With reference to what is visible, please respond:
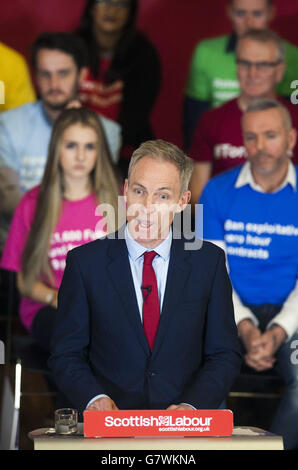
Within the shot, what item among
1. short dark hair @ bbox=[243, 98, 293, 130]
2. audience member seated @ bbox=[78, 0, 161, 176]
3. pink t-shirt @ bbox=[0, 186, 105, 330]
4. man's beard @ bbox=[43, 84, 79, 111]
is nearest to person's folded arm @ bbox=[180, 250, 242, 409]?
pink t-shirt @ bbox=[0, 186, 105, 330]

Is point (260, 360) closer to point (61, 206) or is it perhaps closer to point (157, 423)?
point (61, 206)

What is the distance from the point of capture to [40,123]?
4.30 metres

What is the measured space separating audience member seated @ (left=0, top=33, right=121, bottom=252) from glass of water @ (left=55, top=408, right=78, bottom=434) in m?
2.02

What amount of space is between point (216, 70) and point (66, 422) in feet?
8.25

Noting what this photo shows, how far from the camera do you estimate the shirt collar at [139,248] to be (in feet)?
8.43

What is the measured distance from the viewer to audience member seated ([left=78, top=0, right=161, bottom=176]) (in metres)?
4.49

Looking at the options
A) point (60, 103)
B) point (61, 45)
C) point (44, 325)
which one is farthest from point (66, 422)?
point (61, 45)

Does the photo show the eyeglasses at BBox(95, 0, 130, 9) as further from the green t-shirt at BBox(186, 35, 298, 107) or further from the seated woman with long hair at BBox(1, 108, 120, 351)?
the seated woman with long hair at BBox(1, 108, 120, 351)

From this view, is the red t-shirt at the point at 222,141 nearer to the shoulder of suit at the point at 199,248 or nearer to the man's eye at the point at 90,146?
the man's eye at the point at 90,146

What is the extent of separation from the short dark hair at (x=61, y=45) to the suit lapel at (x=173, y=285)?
6.50 ft

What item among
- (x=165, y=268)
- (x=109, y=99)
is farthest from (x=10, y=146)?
(x=165, y=268)

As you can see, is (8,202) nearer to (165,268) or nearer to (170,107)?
(170,107)

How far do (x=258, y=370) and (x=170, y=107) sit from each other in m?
1.64

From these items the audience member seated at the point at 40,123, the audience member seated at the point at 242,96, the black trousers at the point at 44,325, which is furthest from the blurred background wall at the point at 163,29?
the black trousers at the point at 44,325
